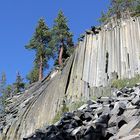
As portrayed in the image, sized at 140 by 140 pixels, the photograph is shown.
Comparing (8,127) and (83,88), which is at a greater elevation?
(83,88)

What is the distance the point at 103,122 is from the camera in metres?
11.5

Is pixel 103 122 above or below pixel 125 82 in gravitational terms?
below

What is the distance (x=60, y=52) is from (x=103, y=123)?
26.6 m

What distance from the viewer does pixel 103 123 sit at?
11461 millimetres

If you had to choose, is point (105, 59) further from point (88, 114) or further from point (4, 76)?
point (4, 76)

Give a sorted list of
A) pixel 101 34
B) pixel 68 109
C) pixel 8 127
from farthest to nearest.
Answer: pixel 8 127 → pixel 101 34 → pixel 68 109

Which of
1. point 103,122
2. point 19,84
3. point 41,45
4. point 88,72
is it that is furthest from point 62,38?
point 103,122

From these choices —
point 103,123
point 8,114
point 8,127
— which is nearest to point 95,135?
point 103,123

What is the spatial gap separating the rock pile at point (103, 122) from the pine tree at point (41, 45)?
990 inches

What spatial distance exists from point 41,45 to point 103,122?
29.6 meters

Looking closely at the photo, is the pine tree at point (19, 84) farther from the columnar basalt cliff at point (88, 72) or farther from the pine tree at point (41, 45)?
the columnar basalt cliff at point (88, 72)

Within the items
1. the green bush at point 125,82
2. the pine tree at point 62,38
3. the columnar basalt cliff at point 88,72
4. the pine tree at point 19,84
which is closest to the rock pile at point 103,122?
the green bush at point 125,82

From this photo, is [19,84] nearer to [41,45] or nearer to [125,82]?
Answer: [41,45]

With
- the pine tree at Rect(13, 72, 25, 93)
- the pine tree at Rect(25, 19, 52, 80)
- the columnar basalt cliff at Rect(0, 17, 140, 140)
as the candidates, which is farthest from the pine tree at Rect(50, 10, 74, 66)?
the columnar basalt cliff at Rect(0, 17, 140, 140)
